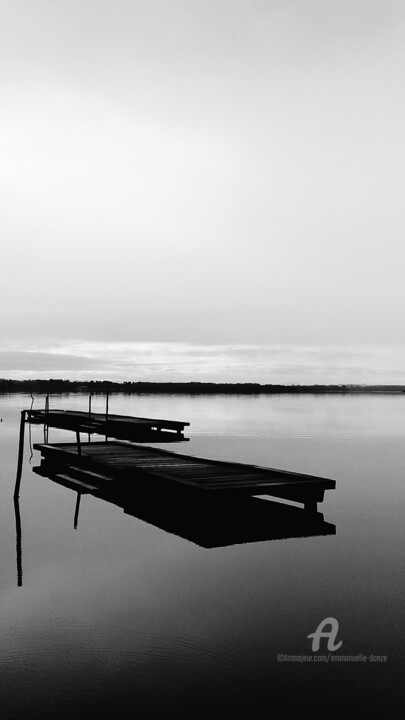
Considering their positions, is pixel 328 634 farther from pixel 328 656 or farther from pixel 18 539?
pixel 18 539

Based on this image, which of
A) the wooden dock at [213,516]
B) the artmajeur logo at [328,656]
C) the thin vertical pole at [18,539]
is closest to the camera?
the artmajeur logo at [328,656]

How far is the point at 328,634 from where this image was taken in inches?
327

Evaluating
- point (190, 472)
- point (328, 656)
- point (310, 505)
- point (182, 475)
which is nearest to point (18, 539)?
point (182, 475)

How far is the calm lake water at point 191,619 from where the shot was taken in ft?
21.0

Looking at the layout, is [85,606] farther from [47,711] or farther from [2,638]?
[47,711]

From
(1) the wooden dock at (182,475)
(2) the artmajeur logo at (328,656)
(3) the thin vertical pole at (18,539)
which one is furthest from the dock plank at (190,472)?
(2) the artmajeur logo at (328,656)

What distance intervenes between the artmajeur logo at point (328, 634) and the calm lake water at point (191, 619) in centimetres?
9

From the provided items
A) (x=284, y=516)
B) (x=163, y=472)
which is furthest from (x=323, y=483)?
(x=163, y=472)

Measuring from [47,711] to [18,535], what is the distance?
8840 millimetres

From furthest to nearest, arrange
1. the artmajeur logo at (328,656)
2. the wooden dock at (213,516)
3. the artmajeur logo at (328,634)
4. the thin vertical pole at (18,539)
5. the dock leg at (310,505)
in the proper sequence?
1. the dock leg at (310,505)
2. the wooden dock at (213,516)
3. the thin vertical pole at (18,539)
4. the artmajeur logo at (328,634)
5. the artmajeur logo at (328,656)

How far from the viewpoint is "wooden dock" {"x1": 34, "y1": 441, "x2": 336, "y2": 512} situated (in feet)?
43.9

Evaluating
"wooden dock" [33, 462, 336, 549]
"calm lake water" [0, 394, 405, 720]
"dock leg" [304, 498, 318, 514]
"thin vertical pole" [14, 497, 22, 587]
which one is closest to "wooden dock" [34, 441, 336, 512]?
"dock leg" [304, 498, 318, 514]

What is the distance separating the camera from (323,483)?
13633mm

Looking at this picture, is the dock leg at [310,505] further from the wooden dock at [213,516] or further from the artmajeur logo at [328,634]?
the artmajeur logo at [328,634]
